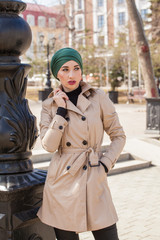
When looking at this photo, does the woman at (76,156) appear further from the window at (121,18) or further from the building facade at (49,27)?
the window at (121,18)

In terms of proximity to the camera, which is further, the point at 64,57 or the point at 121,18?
the point at 121,18

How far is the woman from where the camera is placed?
280cm

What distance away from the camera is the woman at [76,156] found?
2796 millimetres

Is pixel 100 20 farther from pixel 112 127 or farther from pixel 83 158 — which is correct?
pixel 83 158

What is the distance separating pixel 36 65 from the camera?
35844 millimetres

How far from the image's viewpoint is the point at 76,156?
2869mm

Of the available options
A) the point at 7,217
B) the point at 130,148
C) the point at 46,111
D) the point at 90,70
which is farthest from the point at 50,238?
the point at 90,70

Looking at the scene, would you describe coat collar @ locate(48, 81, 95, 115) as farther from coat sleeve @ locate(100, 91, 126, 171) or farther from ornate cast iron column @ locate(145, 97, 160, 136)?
ornate cast iron column @ locate(145, 97, 160, 136)

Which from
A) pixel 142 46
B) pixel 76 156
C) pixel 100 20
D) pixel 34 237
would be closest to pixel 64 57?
pixel 76 156

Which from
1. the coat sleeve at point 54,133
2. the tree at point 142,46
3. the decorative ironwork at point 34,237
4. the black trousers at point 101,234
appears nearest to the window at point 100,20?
the tree at point 142,46

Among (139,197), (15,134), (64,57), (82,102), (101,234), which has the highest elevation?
(64,57)

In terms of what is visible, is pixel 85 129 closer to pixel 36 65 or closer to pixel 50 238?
pixel 50 238

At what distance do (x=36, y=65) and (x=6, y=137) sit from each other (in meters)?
33.4

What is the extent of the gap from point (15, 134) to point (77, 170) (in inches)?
20.2
